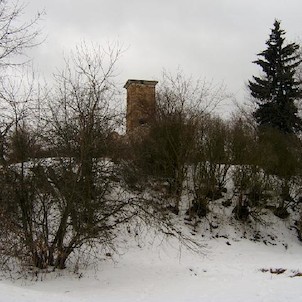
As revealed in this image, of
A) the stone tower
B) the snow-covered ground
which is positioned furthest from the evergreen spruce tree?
the snow-covered ground

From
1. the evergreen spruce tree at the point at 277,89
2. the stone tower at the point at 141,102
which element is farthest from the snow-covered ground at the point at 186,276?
the evergreen spruce tree at the point at 277,89

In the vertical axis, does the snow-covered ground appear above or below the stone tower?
below

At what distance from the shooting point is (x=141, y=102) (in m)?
22.8

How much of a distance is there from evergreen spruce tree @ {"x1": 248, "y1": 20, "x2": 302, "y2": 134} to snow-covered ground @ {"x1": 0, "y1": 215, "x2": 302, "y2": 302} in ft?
30.1

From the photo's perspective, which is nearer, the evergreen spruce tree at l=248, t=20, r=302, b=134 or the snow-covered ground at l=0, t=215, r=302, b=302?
the snow-covered ground at l=0, t=215, r=302, b=302

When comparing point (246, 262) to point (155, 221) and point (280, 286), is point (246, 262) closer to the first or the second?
point (155, 221)

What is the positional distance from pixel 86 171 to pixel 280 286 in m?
5.53

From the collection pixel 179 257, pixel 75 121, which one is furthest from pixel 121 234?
pixel 75 121

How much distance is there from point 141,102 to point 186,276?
39.8 feet

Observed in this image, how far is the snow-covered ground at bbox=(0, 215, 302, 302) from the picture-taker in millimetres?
8836

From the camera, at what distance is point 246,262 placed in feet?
49.4

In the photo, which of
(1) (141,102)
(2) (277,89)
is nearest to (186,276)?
(1) (141,102)

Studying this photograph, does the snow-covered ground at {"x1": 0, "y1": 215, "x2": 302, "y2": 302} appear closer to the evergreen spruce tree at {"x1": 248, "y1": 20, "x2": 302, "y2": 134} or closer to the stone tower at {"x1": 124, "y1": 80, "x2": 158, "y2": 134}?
the stone tower at {"x1": 124, "y1": 80, "x2": 158, "y2": 134}

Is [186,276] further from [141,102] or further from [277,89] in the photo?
[277,89]
